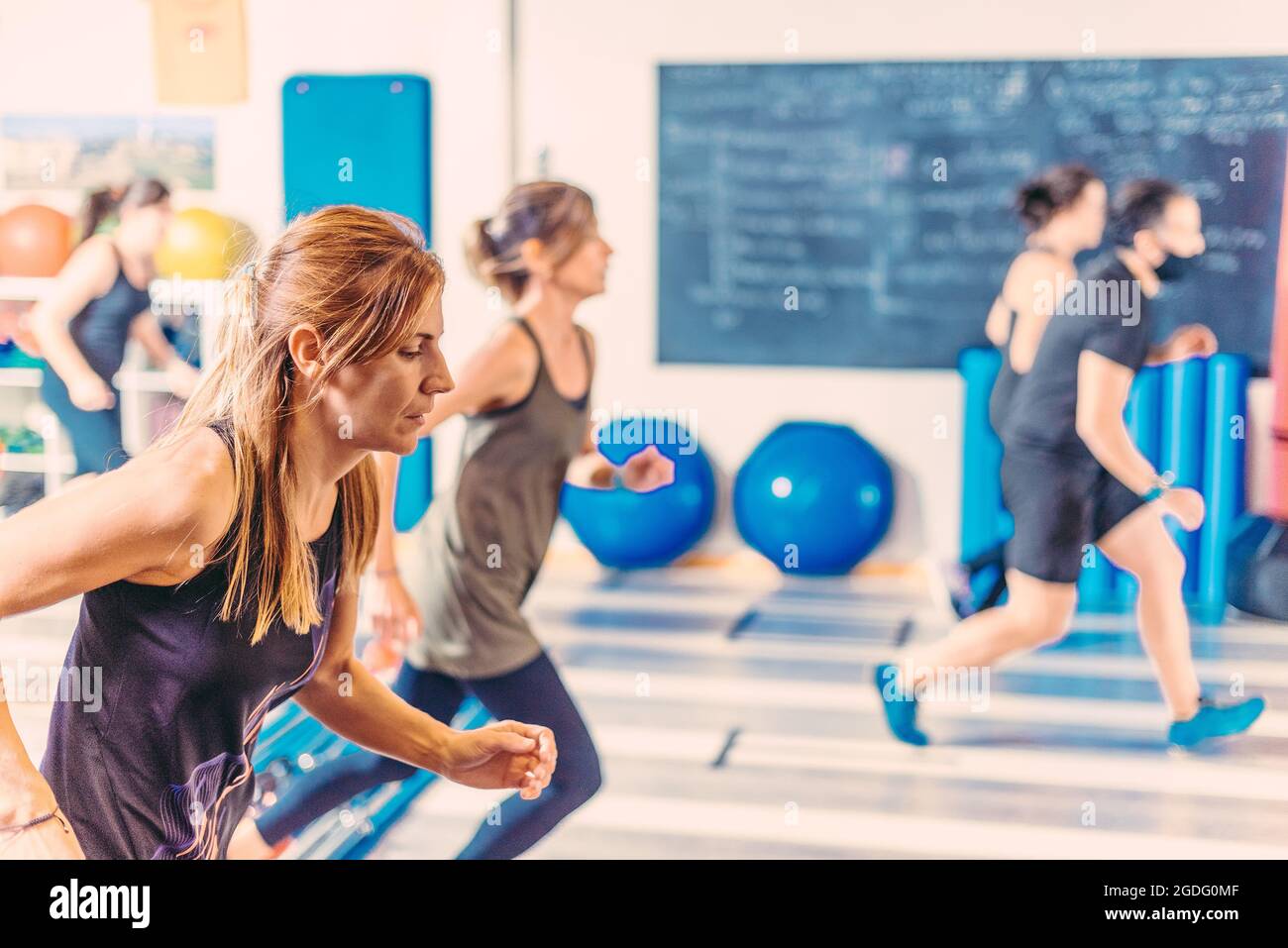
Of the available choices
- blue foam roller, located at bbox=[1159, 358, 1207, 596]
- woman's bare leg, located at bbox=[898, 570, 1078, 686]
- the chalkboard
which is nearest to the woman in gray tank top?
woman's bare leg, located at bbox=[898, 570, 1078, 686]

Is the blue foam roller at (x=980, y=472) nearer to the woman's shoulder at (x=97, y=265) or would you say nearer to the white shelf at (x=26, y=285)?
the woman's shoulder at (x=97, y=265)

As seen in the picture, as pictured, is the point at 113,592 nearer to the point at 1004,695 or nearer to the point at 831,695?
the point at 831,695

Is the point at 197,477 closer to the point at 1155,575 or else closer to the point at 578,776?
the point at 578,776

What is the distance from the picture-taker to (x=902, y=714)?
3598mm

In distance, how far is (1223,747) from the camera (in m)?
3.57

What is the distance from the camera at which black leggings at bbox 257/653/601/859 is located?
2.32 metres

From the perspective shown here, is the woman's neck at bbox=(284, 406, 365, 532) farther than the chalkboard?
No

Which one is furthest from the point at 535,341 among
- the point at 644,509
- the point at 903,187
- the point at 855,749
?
the point at 903,187

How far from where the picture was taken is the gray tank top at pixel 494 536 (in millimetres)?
2520

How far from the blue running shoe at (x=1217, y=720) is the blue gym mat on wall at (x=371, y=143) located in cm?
240

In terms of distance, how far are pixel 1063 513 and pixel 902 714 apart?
695mm

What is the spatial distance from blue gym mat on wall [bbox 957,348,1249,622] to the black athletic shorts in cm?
150

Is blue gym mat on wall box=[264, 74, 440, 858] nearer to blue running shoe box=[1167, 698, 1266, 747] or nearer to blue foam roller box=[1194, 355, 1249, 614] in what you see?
blue running shoe box=[1167, 698, 1266, 747]

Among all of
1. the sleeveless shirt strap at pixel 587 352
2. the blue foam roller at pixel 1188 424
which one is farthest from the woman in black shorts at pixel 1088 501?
the blue foam roller at pixel 1188 424
